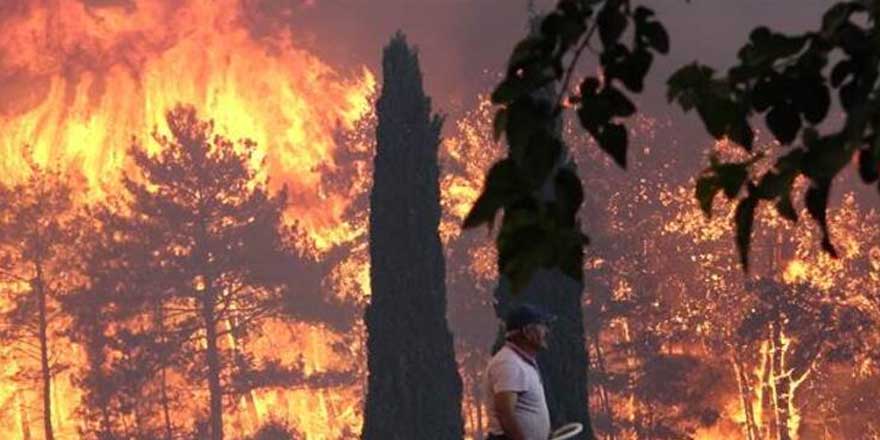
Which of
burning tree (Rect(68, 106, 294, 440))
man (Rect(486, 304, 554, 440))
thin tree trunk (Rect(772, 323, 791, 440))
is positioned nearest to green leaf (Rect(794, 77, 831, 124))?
man (Rect(486, 304, 554, 440))

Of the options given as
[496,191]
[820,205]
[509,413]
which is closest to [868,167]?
[820,205]

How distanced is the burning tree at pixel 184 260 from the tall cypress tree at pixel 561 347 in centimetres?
3139

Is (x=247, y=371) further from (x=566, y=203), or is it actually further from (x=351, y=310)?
(x=566, y=203)

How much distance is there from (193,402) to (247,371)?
33.0ft

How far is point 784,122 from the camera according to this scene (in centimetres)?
369

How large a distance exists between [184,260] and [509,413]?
51.4 m

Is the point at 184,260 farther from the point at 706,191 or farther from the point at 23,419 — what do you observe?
the point at 706,191

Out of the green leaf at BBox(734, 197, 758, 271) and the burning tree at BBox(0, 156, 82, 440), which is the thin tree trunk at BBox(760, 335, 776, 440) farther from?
the green leaf at BBox(734, 197, 758, 271)

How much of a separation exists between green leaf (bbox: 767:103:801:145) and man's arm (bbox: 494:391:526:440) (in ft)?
23.3

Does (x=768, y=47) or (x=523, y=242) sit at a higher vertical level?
(x=768, y=47)

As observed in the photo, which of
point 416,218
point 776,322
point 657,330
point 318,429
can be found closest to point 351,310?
point 318,429

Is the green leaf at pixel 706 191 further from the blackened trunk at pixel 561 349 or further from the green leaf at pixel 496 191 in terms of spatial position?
the blackened trunk at pixel 561 349

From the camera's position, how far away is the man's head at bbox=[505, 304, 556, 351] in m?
10.9

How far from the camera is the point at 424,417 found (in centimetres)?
3198
